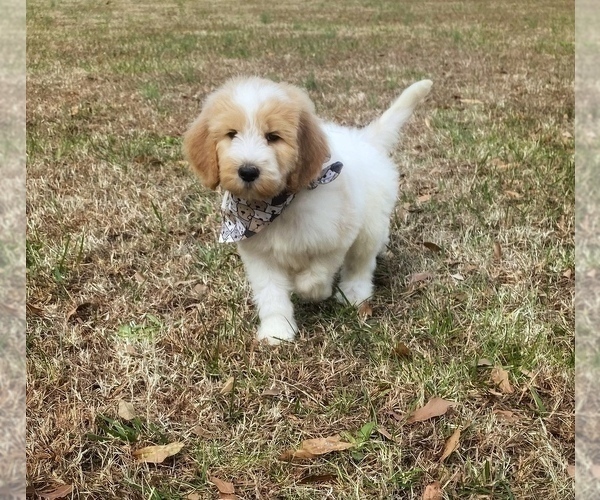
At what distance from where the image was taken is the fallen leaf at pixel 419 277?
317 centimetres

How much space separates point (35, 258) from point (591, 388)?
268 cm

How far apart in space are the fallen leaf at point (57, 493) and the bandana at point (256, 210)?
1.11m

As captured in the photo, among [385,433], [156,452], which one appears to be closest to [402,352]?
[385,433]

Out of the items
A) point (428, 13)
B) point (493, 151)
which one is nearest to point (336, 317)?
point (493, 151)

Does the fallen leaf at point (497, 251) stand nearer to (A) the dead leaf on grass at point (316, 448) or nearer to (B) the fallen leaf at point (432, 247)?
(B) the fallen leaf at point (432, 247)

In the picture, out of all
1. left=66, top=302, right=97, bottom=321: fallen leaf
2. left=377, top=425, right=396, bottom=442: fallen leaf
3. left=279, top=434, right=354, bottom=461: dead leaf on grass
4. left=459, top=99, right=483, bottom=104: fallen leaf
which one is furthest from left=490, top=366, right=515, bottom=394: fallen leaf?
left=459, top=99, right=483, bottom=104: fallen leaf

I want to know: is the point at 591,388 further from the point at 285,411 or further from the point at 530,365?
the point at 285,411

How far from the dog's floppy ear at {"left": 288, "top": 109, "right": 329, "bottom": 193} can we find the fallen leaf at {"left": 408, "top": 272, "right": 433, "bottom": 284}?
1.06 meters

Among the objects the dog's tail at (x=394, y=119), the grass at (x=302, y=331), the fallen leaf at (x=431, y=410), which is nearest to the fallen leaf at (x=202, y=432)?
the grass at (x=302, y=331)

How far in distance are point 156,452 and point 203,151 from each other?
1129 millimetres

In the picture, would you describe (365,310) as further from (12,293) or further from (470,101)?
(470,101)

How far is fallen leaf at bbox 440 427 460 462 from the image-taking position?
2014mm

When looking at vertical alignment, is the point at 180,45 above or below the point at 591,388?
below

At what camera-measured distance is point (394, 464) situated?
1988mm
